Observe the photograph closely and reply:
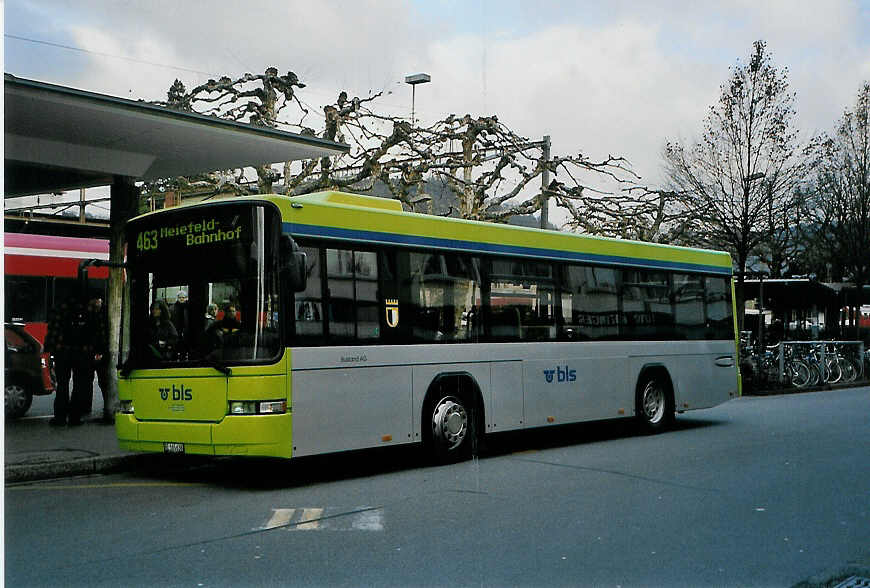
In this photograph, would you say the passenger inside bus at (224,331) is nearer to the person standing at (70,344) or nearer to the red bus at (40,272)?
the person standing at (70,344)

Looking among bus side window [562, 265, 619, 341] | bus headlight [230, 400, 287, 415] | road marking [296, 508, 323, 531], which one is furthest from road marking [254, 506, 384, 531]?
bus side window [562, 265, 619, 341]

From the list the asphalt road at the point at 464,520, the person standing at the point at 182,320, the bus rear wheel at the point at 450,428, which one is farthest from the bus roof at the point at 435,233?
the asphalt road at the point at 464,520

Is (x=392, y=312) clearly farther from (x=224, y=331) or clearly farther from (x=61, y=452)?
(x=61, y=452)

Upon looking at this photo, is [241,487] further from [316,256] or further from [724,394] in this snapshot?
[724,394]

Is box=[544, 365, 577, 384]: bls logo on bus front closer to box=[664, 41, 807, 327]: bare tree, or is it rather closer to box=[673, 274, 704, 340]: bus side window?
box=[673, 274, 704, 340]: bus side window

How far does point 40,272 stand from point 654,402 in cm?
1776

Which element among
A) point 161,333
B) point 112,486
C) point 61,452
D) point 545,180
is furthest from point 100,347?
point 545,180

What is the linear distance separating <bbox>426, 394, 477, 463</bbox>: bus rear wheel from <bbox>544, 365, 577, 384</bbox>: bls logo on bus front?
1.54 metres

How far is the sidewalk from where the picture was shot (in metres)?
10.4

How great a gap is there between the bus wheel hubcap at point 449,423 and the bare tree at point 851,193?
878 inches

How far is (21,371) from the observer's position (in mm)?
16047

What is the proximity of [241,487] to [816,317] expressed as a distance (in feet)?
102

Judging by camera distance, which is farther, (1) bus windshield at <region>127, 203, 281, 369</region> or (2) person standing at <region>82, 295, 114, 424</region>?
(2) person standing at <region>82, 295, 114, 424</region>

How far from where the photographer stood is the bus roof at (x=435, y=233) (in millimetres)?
10086
